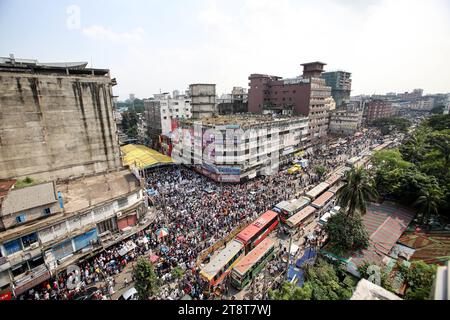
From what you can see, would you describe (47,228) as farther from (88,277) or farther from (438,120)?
(438,120)

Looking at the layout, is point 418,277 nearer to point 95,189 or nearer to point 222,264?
point 222,264

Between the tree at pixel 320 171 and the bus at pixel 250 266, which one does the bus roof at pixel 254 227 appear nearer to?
the bus at pixel 250 266

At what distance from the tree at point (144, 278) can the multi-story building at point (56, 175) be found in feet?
27.4

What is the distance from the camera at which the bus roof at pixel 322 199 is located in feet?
102

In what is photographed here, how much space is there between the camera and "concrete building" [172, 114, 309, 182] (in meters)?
38.2

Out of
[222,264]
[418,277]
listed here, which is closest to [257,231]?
[222,264]

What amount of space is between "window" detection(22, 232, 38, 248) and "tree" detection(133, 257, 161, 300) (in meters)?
9.96

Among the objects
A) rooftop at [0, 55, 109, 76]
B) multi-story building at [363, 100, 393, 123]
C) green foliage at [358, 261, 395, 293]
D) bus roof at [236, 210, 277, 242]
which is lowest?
bus roof at [236, 210, 277, 242]

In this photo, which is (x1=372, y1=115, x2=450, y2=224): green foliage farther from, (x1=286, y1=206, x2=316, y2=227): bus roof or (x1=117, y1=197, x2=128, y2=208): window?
(x1=117, y1=197, x2=128, y2=208): window

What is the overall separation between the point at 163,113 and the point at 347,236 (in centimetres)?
5721

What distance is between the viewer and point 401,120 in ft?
284

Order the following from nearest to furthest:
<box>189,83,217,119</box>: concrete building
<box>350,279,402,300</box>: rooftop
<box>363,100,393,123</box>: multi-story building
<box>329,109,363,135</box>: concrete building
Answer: <box>350,279,402,300</box>: rooftop → <box>189,83,217,119</box>: concrete building → <box>329,109,363,135</box>: concrete building → <box>363,100,393,123</box>: multi-story building

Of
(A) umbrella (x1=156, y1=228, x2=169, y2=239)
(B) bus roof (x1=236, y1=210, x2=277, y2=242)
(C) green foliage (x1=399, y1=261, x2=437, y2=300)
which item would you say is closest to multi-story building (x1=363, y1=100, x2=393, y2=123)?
(B) bus roof (x1=236, y1=210, x2=277, y2=242)

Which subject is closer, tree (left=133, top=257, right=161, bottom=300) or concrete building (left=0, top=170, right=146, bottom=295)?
tree (left=133, top=257, right=161, bottom=300)
